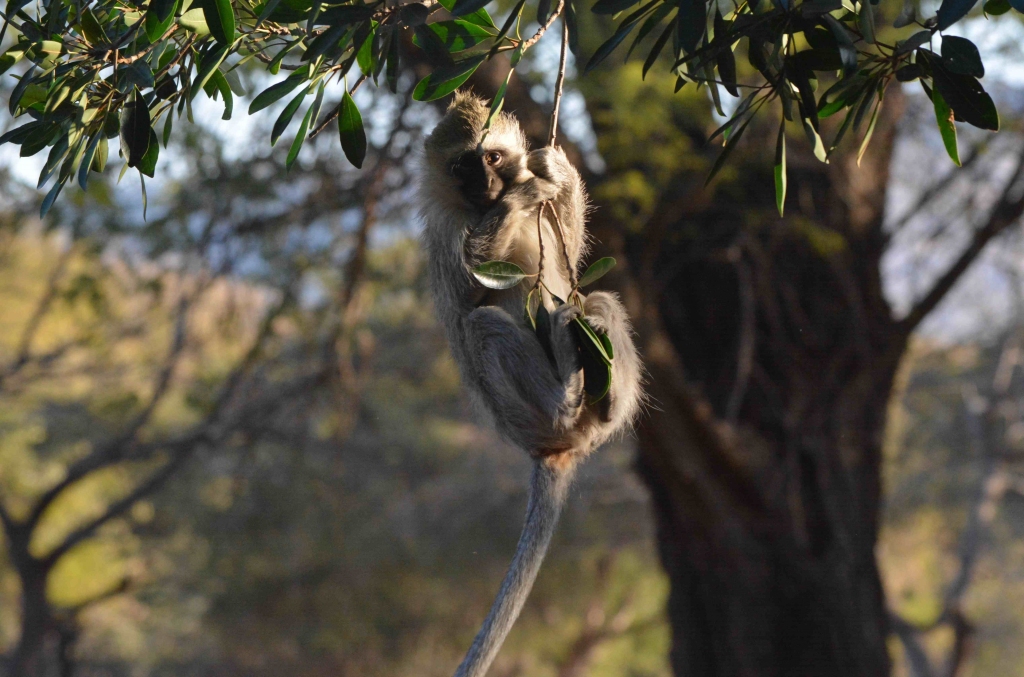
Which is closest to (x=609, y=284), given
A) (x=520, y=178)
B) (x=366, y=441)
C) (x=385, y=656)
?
(x=520, y=178)

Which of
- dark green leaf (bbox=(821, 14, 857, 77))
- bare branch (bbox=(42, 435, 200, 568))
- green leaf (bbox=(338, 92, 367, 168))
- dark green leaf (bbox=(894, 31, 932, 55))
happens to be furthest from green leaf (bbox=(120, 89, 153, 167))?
bare branch (bbox=(42, 435, 200, 568))

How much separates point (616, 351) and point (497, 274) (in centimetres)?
94

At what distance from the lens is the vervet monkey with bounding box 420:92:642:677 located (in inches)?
121

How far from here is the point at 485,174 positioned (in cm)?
319

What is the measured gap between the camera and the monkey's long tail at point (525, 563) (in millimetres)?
2635

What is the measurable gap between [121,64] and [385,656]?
63.1ft

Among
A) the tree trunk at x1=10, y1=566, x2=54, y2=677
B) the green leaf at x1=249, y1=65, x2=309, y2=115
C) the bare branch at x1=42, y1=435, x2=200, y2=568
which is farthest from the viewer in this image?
the tree trunk at x1=10, y1=566, x2=54, y2=677

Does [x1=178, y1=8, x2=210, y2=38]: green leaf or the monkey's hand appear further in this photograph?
the monkey's hand

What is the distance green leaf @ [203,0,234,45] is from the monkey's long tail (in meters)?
1.73

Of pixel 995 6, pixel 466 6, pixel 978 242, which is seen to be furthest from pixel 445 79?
pixel 978 242

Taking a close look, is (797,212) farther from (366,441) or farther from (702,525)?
(366,441)

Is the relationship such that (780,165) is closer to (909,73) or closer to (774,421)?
(909,73)

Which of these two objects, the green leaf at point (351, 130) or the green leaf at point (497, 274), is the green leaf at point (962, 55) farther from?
the green leaf at point (351, 130)

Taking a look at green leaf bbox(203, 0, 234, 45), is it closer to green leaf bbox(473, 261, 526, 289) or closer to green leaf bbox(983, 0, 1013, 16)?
green leaf bbox(473, 261, 526, 289)
